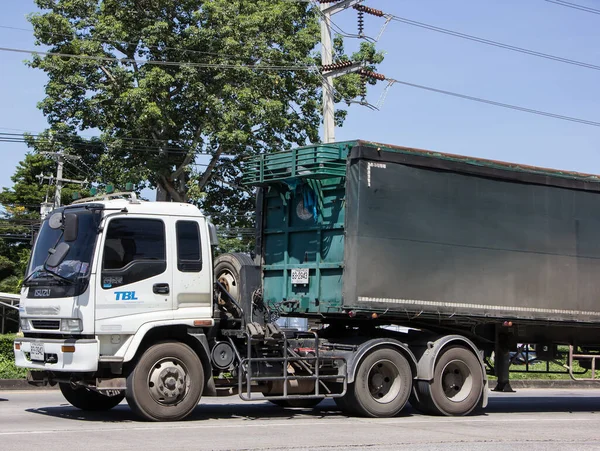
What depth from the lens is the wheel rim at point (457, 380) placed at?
12.8 metres

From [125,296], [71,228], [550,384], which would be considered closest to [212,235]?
[125,296]

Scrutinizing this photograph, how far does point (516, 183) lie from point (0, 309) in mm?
38366

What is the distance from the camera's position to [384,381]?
40.6 feet

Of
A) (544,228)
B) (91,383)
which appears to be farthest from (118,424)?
(544,228)

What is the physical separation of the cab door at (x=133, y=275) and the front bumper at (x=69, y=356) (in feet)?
0.91

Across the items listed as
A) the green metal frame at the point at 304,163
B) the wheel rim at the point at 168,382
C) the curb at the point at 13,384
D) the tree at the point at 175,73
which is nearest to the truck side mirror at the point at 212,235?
the green metal frame at the point at 304,163

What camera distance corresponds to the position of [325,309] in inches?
477

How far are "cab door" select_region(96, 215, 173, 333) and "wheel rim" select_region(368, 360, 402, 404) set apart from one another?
3.12 metres

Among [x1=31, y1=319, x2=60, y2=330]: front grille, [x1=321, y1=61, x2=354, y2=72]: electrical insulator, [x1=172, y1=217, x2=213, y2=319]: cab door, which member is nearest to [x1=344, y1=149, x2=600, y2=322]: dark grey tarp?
[x1=172, y1=217, x2=213, y2=319]: cab door

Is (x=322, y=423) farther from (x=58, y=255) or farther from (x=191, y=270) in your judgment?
(x=58, y=255)

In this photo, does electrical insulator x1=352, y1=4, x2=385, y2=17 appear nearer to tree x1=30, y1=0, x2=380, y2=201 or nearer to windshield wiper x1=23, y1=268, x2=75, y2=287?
tree x1=30, y1=0, x2=380, y2=201

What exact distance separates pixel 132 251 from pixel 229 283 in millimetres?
2101

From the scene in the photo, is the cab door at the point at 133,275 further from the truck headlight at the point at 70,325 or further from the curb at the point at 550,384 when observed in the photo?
the curb at the point at 550,384

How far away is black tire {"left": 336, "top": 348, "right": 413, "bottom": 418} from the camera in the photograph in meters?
12.1
